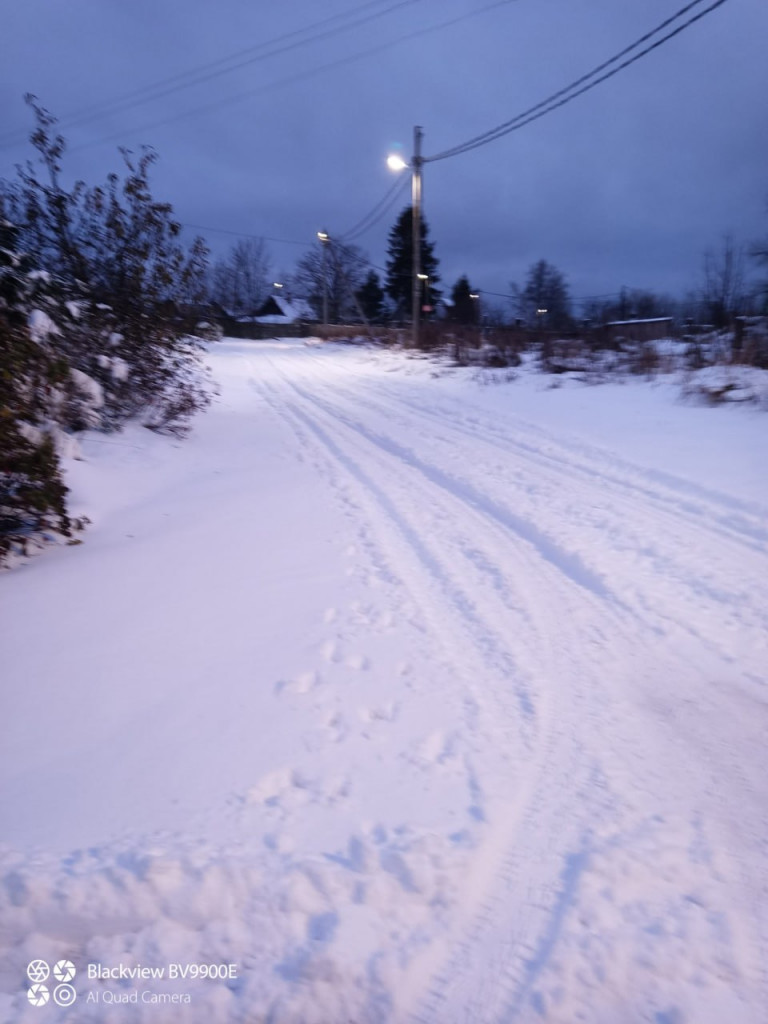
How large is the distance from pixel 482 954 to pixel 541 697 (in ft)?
4.75

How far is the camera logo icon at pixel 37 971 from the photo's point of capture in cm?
210

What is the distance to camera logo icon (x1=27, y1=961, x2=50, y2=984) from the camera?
6.89 feet

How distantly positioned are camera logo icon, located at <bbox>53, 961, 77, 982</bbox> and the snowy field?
40 millimetres

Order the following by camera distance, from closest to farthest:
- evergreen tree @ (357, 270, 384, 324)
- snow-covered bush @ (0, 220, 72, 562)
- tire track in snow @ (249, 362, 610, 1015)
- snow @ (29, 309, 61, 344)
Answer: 1. tire track in snow @ (249, 362, 610, 1015)
2. snow-covered bush @ (0, 220, 72, 562)
3. snow @ (29, 309, 61, 344)
4. evergreen tree @ (357, 270, 384, 324)

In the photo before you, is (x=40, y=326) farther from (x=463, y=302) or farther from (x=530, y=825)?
(x=463, y=302)

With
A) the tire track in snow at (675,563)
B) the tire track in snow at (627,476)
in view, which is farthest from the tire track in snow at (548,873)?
the tire track in snow at (627,476)

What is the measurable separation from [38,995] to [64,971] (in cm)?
9

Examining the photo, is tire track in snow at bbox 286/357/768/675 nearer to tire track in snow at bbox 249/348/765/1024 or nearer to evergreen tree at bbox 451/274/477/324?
tire track in snow at bbox 249/348/765/1024

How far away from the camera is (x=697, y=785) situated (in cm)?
283

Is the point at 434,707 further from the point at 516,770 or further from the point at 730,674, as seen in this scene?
the point at 730,674

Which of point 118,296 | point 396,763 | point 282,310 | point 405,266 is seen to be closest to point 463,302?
point 405,266

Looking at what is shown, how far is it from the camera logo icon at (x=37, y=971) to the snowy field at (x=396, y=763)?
0.10ft

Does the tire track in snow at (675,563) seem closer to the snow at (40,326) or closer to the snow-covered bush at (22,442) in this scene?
the snow-covered bush at (22,442)

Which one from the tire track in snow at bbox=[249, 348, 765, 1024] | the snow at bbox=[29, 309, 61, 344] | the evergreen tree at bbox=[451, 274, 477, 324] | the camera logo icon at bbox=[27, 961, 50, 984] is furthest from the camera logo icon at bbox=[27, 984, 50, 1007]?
the evergreen tree at bbox=[451, 274, 477, 324]
